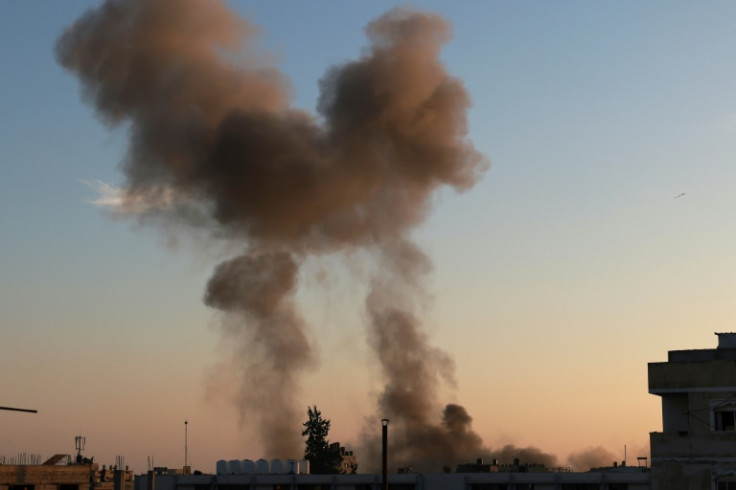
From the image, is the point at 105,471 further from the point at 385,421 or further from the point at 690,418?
the point at 690,418

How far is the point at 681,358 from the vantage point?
68.7 metres

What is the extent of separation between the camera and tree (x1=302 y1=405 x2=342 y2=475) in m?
184

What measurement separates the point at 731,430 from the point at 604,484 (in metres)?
26.6

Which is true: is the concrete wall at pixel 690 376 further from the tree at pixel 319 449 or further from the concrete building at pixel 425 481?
the tree at pixel 319 449

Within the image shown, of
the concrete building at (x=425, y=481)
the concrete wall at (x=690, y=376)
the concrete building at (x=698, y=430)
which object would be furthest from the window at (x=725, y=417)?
the concrete building at (x=425, y=481)

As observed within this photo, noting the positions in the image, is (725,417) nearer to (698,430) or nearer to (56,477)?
(698,430)

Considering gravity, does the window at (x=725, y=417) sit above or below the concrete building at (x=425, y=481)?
above

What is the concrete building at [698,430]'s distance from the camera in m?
65.1

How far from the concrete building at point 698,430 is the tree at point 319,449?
388 ft

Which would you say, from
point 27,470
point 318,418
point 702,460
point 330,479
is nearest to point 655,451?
point 702,460

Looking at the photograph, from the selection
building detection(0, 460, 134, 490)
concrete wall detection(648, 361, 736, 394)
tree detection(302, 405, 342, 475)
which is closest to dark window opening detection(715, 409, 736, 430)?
concrete wall detection(648, 361, 736, 394)

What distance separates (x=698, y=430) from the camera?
6588 cm

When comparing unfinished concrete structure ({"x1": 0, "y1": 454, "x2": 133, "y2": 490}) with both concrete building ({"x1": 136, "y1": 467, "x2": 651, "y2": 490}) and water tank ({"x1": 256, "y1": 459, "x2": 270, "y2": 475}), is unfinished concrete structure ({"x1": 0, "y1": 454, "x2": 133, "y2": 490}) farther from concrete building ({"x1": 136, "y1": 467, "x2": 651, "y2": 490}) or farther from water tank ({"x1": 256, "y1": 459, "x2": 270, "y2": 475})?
water tank ({"x1": 256, "y1": 459, "x2": 270, "y2": 475})

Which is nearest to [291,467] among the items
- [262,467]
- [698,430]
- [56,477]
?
[262,467]
